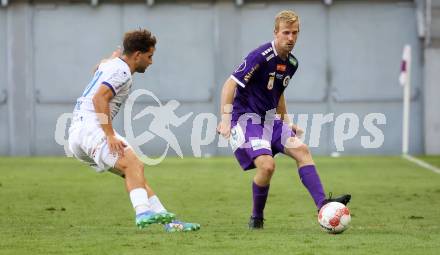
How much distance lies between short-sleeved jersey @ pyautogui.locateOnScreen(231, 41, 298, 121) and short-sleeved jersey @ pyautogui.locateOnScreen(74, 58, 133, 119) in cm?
A: 113

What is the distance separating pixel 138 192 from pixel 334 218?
170cm

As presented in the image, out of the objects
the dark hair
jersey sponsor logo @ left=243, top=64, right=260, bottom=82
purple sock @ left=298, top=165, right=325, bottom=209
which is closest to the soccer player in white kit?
the dark hair

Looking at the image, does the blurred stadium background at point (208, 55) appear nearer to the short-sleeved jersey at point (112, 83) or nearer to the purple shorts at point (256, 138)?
the purple shorts at point (256, 138)

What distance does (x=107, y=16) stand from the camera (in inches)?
1127

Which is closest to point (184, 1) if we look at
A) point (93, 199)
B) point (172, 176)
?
point (172, 176)

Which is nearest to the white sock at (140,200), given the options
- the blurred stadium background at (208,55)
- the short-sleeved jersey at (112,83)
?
the short-sleeved jersey at (112,83)

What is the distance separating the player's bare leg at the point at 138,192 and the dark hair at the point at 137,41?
0.88 metres

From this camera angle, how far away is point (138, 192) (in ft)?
33.4

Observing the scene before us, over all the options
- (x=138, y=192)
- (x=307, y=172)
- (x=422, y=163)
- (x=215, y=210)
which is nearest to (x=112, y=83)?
(x=138, y=192)

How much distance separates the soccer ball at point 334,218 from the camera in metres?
10.4

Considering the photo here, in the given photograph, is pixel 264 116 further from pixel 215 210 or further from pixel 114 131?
pixel 215 210

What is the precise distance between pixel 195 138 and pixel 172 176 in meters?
8.50

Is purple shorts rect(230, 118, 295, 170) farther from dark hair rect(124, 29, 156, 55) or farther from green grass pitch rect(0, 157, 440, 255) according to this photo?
dark hair rect(124, 29, 156, 55)

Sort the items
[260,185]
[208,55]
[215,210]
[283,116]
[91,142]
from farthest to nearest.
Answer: [208,55], [215,210], [283,116], [260,185], [91,142]
